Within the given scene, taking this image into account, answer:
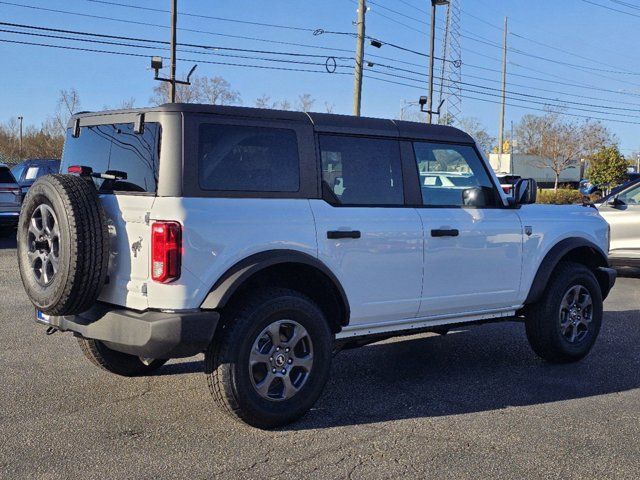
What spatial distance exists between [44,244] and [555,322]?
413 cm

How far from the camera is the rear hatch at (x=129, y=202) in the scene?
4238 mm

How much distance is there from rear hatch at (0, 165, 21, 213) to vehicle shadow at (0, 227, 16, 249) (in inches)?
27.1

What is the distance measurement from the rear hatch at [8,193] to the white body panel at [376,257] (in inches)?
504

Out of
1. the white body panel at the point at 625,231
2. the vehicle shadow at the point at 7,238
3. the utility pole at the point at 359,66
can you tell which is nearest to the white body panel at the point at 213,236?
the white body panel at the point at 625,231

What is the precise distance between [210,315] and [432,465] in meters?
1.51

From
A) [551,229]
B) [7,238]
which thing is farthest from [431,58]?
[551,229]

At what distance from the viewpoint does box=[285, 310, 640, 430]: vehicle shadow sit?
5031mm

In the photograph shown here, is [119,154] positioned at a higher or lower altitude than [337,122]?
lower

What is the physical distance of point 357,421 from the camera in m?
4.74

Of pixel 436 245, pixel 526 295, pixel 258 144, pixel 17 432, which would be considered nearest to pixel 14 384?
pixel 17 432

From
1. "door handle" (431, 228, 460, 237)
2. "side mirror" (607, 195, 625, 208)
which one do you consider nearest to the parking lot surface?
"door handle" (431, 228, 460, 237)

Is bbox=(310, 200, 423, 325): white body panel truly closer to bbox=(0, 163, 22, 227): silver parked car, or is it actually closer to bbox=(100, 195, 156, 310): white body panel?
bbox=(100, 195, 156, 310): white body panel

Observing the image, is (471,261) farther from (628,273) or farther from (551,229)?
(628,273)

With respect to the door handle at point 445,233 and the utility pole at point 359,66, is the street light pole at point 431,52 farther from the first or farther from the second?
the door handle at point 445,233
